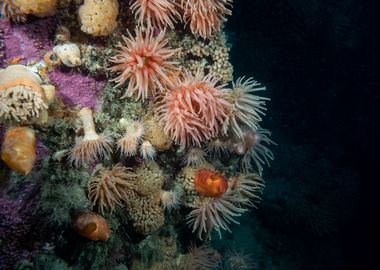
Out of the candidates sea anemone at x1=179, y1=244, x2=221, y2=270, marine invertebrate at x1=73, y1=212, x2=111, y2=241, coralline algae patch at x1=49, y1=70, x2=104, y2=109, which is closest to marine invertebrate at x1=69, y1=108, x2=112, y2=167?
coralline algae patch at x1=49, y1=70, x2=104, y2=109

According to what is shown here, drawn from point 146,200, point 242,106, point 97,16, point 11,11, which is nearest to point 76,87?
point 97,16

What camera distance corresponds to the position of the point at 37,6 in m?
2.79

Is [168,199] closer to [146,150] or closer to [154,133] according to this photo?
[146,150]

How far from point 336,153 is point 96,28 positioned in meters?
11.6

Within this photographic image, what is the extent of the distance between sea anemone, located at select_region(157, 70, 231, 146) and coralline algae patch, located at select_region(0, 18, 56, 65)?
4.27 ft

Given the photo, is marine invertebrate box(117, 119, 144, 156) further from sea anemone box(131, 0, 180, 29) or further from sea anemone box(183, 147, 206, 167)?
sea anemone box(131, 0, 180, 29)

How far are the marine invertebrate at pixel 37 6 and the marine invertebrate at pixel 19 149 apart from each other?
3.49ft

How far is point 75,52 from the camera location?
3.06m

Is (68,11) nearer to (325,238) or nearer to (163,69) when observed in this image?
(163,69)

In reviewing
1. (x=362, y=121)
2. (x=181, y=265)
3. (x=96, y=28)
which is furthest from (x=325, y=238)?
(x=96, y=28)

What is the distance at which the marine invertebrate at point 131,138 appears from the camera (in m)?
3.36

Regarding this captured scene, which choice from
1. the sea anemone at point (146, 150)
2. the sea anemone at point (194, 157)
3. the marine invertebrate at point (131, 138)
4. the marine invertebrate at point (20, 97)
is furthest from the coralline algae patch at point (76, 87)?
the sea anemone at point (194, 157)

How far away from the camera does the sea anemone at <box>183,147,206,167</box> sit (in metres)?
4.09

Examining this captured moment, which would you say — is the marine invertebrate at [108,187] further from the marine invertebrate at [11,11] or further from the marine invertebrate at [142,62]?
the marine invertebrate at [11,11]
